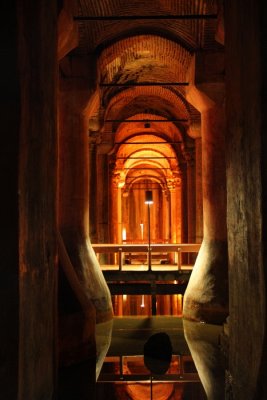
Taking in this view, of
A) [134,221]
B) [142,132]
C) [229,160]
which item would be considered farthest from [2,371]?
[134,221]

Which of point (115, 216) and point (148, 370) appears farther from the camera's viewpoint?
point (115, 216)

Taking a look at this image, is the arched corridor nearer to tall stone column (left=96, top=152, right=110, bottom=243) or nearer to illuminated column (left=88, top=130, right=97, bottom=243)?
illuminated column (left=88, top=130, right=97, bottom=243)

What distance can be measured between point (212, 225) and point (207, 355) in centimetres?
316

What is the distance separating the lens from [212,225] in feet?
32.2

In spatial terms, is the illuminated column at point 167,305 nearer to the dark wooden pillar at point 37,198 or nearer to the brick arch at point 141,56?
the brick arch at point 141,56

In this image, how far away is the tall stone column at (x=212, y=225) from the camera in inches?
368

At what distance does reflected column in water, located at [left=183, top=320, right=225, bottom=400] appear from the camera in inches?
219

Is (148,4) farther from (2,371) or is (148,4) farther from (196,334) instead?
(2,371)

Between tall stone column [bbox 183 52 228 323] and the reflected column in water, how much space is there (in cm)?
35

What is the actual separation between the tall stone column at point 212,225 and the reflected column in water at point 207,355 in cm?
35

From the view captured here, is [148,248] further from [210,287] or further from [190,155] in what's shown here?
[190,155]

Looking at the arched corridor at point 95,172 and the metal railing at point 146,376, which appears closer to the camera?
the arched corridor at point 95,172

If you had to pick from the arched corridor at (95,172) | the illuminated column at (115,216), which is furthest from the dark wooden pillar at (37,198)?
the illuminated column at (115,216)

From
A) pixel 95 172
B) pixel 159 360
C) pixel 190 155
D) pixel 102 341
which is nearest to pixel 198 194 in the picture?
pixel 190 155
